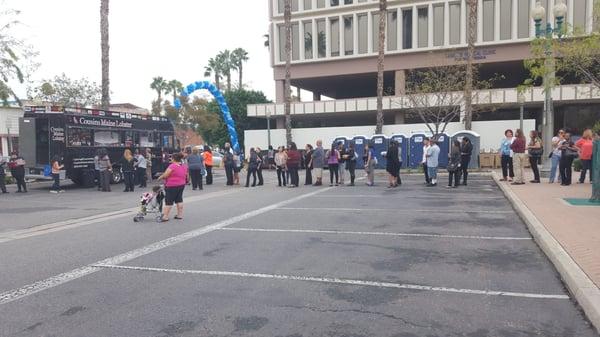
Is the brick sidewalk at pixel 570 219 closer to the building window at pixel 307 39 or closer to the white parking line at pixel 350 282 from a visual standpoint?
the white parking line at pixel 350 282

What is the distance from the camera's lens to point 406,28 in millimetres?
41750

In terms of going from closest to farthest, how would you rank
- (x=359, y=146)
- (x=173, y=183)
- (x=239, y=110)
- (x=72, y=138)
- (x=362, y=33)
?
(x=173, y=183) < (x=72, y=138) < (x=359, y=146) < (x=362, y=33) < (x=239, y=110)

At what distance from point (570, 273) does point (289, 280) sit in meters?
3.15

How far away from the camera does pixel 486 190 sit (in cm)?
1534

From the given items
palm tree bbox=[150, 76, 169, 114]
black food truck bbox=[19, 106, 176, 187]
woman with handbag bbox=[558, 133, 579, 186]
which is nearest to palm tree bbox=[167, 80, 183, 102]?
palm tree bbox=[150, 76, 169, 114]

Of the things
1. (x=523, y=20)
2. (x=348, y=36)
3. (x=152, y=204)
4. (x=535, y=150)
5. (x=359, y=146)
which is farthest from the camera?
(x=348, y=36)

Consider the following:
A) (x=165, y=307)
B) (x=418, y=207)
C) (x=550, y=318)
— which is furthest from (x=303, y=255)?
(x=418, y=207)

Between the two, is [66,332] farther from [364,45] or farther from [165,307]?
[364,45]

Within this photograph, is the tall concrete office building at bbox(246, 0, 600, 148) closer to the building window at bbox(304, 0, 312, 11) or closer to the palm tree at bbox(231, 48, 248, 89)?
the building window at bbox(304, 0, 312, 11)

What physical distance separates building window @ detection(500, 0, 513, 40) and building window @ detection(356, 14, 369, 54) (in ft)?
35.4

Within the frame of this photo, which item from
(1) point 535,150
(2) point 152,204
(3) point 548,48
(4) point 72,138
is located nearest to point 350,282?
(2) point 152,204

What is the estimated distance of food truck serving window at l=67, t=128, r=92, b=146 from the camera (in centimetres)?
1881

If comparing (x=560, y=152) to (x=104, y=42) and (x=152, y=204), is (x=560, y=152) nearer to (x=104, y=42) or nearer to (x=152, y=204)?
(x=152, y=204)

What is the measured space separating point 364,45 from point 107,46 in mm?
24251
